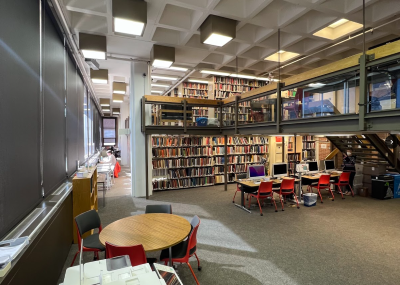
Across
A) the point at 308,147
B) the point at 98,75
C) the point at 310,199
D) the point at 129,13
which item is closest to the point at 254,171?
the point at 310,199

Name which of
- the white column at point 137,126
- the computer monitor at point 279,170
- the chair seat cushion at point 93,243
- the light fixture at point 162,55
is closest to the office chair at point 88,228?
the chair seat cushion at point 93,243

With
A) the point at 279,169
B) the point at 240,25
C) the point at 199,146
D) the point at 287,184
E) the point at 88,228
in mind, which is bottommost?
the point at 88,228

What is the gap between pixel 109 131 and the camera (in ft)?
71.1

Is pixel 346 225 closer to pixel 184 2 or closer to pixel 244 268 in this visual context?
pixel 244 268

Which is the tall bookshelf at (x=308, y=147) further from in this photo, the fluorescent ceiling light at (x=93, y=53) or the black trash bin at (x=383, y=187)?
the fluorescent ceiling light at (x=93, y=53)

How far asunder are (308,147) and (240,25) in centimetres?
762

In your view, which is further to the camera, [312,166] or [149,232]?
[312,166]

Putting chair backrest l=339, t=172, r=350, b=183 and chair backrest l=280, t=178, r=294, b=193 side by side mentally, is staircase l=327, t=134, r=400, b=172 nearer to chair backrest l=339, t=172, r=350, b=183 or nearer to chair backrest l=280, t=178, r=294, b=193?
chair backrest l=339, t=172, r=350, b=183

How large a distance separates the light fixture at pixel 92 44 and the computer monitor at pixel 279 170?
226 inches

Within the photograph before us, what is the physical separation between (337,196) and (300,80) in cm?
525

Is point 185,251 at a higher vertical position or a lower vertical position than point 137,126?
lower

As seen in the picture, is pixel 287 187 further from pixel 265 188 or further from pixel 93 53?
pixel 93 53

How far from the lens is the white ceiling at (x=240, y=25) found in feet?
14.4

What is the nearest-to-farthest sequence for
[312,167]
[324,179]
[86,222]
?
1. [86,222]
2. [324,179]
3. [312,167]
